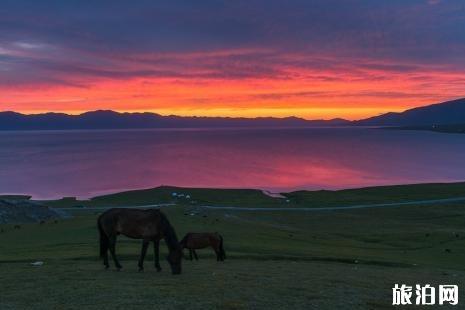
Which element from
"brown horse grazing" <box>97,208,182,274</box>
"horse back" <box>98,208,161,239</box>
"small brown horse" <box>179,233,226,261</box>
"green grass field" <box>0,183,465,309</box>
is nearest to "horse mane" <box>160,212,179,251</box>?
"brown horse grazing" <box>97,208,182,274</box>

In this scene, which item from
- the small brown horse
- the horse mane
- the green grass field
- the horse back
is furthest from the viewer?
the small brown horse

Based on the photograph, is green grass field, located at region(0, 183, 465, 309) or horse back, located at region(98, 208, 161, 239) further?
horse back, located at region(98, 208, 161, 239)

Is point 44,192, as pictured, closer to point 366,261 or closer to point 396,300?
point 366,261

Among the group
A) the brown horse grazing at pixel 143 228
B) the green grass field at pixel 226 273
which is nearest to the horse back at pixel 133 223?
the brown horse grazing at pixel 143 228

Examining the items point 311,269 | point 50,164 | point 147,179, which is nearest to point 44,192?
point 147,179

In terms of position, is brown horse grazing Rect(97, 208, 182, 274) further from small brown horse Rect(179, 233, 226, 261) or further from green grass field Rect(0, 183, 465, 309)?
small brown horse Rect(179, 233, 226, 261)

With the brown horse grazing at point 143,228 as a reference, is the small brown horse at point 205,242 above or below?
below

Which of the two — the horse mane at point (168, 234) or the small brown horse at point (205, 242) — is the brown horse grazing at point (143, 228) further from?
the small brown horse at point (205, 242)

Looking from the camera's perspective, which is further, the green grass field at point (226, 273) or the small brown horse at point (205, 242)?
the small brown horse at point (205, 242)

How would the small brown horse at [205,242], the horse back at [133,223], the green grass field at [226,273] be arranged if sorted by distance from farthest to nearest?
the small brown horse at [205,242] < the horse back at [133,223] < the green grass field at [226,273]

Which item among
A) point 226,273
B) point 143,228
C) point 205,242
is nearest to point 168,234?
point 143,228

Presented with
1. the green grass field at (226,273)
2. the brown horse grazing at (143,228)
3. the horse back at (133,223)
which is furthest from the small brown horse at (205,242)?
the horse back at (133,223)

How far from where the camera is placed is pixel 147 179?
14012 cm

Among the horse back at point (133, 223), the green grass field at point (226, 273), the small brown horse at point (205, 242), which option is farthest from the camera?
the small brown horse at point (205, 242)
